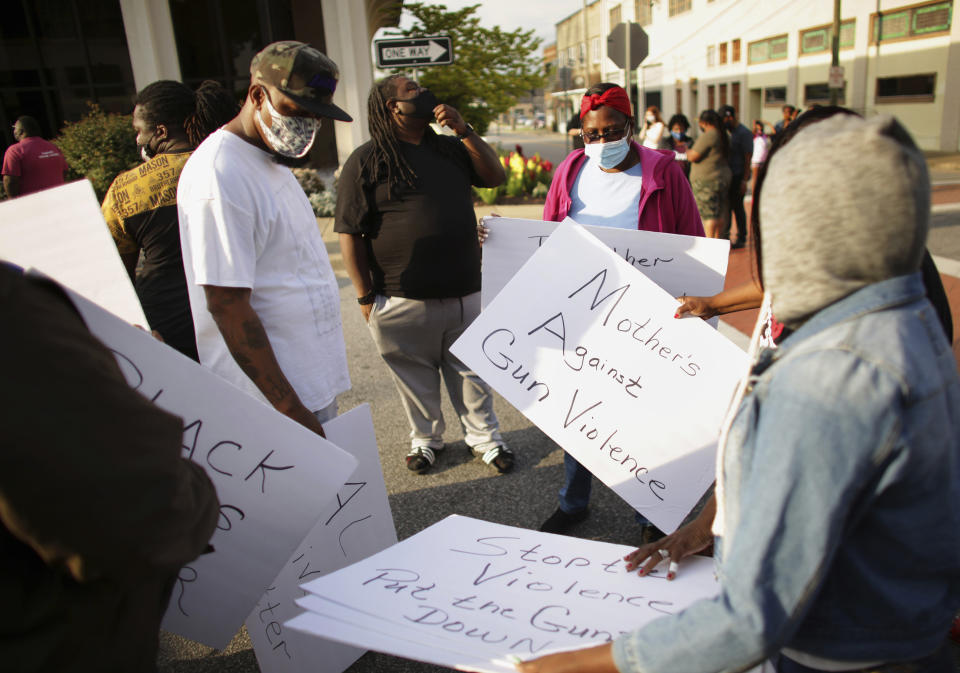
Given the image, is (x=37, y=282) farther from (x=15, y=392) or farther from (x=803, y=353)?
→ (x=803, y=353)

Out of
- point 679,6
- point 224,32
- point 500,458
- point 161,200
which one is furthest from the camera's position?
point 679,6

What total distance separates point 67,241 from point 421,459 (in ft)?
7.24

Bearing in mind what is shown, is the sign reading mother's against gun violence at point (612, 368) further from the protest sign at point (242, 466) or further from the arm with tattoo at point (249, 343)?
the protest sign at point (242, 466)

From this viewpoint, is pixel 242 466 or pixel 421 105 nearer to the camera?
pixel 242 466

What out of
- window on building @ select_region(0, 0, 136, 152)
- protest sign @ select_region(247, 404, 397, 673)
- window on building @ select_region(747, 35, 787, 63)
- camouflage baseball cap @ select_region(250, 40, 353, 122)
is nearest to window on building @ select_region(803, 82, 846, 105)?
window on building @ select_region(747, 35, 787, 63)

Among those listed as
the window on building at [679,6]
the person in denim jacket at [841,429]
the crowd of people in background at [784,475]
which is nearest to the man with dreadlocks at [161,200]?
the crowd of people in background at [784,475]

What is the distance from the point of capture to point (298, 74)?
6.79 feet

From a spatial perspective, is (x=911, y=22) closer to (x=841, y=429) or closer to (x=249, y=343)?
(x=249, y=343)

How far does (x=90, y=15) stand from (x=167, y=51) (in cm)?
448

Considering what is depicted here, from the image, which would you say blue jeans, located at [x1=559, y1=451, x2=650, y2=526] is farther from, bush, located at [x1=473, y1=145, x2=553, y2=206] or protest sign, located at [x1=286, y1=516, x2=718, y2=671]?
bush, located at [x1=473, y1=145, x2=553, y2=206]

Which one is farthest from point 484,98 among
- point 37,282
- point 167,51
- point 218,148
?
point 37,282

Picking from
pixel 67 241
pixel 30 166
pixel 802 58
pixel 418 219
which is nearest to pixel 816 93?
pixel 802 58

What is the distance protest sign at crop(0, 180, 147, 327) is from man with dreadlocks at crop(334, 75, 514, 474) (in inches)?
55.5

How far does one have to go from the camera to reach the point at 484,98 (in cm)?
1717
